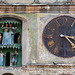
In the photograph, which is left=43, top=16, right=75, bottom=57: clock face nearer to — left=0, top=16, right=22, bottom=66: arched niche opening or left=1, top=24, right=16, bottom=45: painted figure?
left=0, top=16, right=22, bottom=66: arched niche opening

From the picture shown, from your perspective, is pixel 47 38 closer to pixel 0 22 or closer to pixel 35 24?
pixel 35 24

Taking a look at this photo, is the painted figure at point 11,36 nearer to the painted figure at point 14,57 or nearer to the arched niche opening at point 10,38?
the arched niche opening at point 10,38

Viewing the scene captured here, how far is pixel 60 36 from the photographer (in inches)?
641

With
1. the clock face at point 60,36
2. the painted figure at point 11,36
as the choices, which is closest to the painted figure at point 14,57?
the painted figure at point 11,36

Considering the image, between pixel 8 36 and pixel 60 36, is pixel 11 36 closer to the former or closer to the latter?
pixel 8 36

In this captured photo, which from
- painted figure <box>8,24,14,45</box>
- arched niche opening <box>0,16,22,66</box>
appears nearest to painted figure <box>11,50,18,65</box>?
arched niche opening <box>0,16,22,66</box>

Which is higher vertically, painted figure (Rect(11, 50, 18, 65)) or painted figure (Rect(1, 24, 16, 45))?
painted figure (Rect(1, 24, 16, 45))

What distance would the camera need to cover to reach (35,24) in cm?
1644

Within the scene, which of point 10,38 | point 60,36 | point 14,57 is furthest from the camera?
point 10,38

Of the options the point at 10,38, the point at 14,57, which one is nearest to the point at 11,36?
the point at 10,38

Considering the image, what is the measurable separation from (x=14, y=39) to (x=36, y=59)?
145cm

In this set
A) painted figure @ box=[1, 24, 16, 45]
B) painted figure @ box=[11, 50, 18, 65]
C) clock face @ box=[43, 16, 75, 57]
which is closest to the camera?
clock face @ box=[43, 16, 75, 57]

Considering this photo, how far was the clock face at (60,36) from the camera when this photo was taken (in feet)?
53.2

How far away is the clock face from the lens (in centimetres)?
1620
